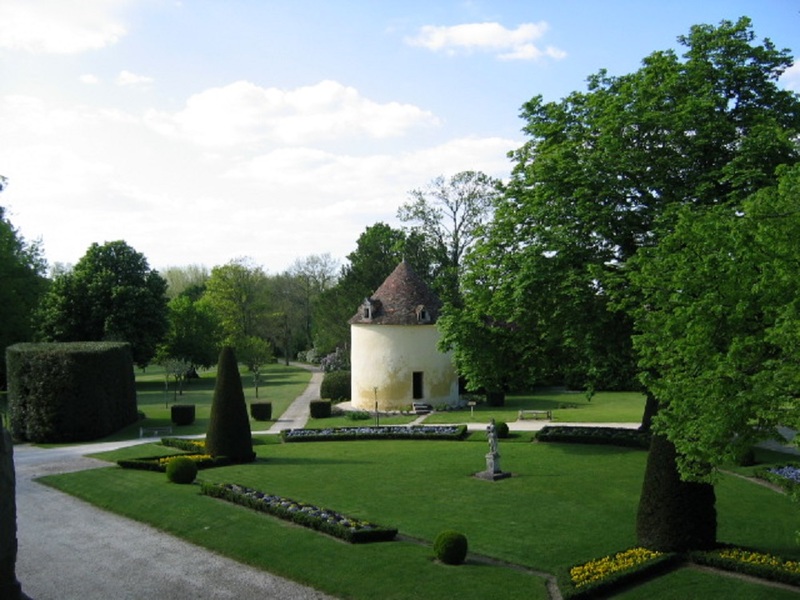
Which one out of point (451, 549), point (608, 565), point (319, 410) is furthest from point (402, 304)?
point (608, 565)

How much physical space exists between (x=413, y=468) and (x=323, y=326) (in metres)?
37.5

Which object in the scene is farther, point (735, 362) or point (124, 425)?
point (124, 425)

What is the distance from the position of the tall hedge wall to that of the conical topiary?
1095cm

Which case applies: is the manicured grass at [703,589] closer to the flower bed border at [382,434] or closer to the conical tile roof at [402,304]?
the flower bed border at [382,434]

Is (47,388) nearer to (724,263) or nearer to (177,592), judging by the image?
(177,592)

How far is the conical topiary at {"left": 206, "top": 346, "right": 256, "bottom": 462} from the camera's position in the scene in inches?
1049

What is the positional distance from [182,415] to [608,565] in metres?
28.4

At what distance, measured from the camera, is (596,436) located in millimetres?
29609


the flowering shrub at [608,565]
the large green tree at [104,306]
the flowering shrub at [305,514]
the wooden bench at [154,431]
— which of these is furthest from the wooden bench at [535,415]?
the large green tree at [104,306]

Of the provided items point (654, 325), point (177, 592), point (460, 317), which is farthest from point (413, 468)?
point (654, 325)

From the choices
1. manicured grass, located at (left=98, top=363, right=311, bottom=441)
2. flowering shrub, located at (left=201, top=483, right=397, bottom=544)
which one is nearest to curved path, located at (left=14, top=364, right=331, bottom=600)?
flowering shrub, located at (left=201, top=483, right=397, bottom=544)

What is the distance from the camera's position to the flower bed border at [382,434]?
3256cm

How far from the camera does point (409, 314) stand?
42719mm

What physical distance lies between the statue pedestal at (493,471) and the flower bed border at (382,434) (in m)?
8.49
